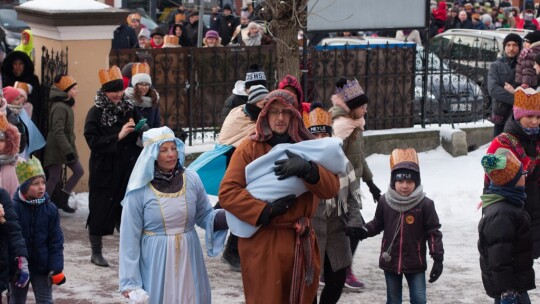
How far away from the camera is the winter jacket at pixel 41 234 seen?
310 inches

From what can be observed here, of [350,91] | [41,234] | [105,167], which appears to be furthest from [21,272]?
[350,91]

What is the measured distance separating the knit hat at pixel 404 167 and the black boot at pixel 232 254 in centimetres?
219

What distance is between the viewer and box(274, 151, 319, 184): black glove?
6695mm

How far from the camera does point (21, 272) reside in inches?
299

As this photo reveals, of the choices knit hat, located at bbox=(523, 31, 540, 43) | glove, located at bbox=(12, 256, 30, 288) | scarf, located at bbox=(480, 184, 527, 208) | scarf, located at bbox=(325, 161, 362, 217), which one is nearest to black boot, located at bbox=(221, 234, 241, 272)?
scarf, located at bbox=(325, 161, 362, 217)

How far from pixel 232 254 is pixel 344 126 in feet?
5.41

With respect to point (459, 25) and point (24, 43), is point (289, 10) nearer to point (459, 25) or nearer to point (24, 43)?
point (24, 43)

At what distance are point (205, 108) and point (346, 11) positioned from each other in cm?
220

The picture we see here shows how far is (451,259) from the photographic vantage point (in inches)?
418

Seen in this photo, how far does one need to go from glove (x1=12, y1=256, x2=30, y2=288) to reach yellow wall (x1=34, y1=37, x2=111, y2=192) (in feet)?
16.9

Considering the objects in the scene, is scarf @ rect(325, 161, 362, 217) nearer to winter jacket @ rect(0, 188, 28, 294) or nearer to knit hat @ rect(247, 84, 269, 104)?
knit hat @ rect(247, 84, 269, 104)

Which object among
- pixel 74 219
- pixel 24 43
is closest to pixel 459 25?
pixel 24 43

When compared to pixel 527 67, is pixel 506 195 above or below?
below

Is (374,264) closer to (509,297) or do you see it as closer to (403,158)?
(403,158)
